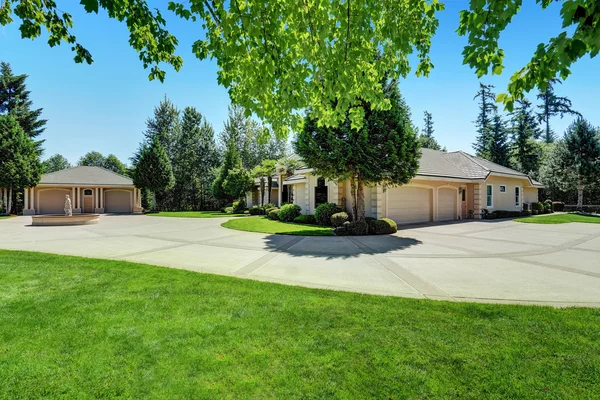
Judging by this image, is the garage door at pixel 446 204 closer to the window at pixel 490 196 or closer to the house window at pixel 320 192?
the window at pixel 490 196

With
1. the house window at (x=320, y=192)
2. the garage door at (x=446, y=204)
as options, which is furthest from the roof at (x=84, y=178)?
the garage door at (x=446, y=204)

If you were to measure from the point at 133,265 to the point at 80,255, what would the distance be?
251cm

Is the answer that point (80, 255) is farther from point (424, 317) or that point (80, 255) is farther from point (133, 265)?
point (424, 317)

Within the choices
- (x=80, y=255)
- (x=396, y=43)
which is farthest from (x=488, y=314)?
(x=80, y=255)

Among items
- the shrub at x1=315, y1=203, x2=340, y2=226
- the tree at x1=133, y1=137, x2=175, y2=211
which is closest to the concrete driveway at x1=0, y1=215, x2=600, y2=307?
the shrub at x1=315, y1=203, x2=340, y2=226

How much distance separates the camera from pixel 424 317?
12.1 ft

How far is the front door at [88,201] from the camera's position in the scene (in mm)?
29688

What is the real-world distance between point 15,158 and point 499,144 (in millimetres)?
51499

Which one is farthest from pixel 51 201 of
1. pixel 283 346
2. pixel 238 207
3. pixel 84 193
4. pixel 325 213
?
pixel 283 346

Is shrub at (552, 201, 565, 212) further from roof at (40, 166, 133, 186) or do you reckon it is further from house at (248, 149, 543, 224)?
roof at (40, 166, 133, 186)

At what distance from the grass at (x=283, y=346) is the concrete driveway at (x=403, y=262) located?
85 cm

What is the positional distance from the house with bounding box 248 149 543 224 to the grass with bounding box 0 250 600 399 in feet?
36.0

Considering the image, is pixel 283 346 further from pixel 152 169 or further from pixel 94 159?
pixel 94 159

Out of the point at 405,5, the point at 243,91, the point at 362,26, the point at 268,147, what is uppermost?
the point at 268,147
